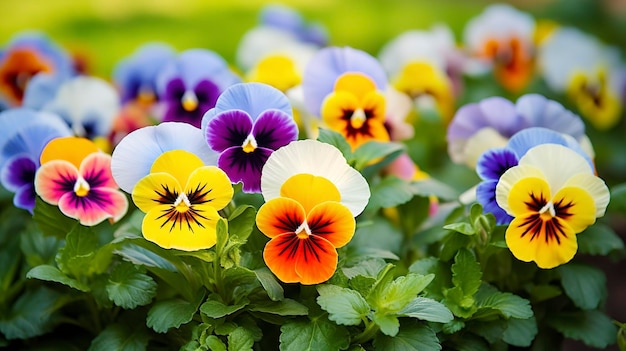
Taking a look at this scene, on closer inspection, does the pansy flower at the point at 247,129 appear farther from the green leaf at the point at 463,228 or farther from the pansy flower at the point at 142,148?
the green leaf at the point at 463,228

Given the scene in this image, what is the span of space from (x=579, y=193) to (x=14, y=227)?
3.12 feet

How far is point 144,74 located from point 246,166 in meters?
0.74

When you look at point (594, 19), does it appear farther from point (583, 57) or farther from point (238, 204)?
point (238, 204)

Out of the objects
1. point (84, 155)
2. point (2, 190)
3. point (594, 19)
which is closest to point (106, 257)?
point (84, 155)

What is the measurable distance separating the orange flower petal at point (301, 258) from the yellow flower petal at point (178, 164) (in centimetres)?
14

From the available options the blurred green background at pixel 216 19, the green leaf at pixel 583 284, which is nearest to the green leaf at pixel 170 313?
the green leaf at pixel 583 284

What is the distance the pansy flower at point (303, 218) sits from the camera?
1020mm

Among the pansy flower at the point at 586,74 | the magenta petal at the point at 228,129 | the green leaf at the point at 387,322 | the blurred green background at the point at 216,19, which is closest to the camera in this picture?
the green leaf at the point at 387,322

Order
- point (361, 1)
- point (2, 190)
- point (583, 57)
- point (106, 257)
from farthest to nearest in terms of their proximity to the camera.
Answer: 1. point (361, 1)
2. point (583, 57)
3. point (2, 190)
4. point (106, 257)

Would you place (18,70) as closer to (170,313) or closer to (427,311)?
(170,313)

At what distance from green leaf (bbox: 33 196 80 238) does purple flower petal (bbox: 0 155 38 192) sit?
0.07 metres

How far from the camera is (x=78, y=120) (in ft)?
4.80

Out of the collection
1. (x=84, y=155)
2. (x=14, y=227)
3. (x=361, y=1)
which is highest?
(x=84, y=155)

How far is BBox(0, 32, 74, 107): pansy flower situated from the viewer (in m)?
1.67
